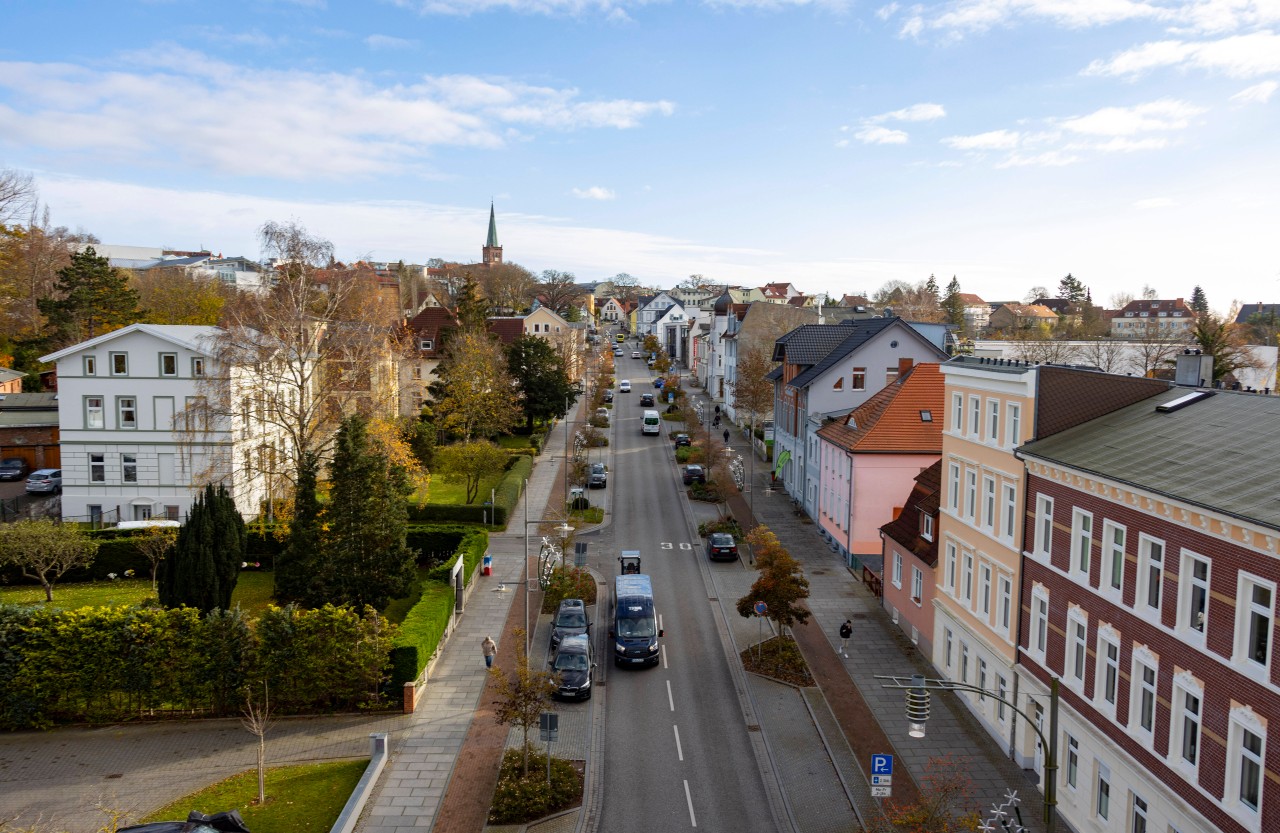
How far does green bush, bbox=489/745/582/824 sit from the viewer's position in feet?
66.7

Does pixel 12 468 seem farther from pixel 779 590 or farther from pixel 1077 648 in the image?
pixel 1077 648

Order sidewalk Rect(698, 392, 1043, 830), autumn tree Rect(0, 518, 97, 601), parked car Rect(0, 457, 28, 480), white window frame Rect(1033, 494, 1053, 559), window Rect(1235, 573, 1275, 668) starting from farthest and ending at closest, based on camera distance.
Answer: parked car Rect(0, 457, 28, 480)
autumn tree Rect(0, 518, 97, 601)
sidewalk Rect(698, 392, 1043, 830)
white window frame Rect(1033, 494, 1053, 559)
window Rect(1235, 573, 1275, 668)

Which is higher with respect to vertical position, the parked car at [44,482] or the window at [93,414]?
the window at [93,414]

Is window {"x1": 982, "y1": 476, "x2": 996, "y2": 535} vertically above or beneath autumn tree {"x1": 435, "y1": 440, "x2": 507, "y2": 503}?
above

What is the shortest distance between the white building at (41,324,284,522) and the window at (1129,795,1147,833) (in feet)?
125

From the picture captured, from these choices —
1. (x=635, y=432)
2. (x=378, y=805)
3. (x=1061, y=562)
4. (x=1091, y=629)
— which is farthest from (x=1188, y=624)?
(x=635, y=432)

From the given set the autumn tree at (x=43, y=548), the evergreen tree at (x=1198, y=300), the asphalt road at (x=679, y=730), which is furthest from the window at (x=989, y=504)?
the evergreen tree at (x=1198, y=300)

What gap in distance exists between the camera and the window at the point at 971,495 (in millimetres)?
25828

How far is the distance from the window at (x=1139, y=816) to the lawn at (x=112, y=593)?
28839mm

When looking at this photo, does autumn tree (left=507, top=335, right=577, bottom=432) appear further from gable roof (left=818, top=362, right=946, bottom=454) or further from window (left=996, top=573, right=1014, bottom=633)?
window (left=996, top=573, right=1014, bottom=633)

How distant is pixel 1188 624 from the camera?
15.5 m

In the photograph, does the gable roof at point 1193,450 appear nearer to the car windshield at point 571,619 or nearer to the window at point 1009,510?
the window at point 1009,510

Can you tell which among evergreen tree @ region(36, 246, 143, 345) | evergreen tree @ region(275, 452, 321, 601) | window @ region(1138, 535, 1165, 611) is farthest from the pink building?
evergreen tree @ region(36, 246, 143, 345)

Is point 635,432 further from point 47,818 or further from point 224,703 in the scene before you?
point 47,818
